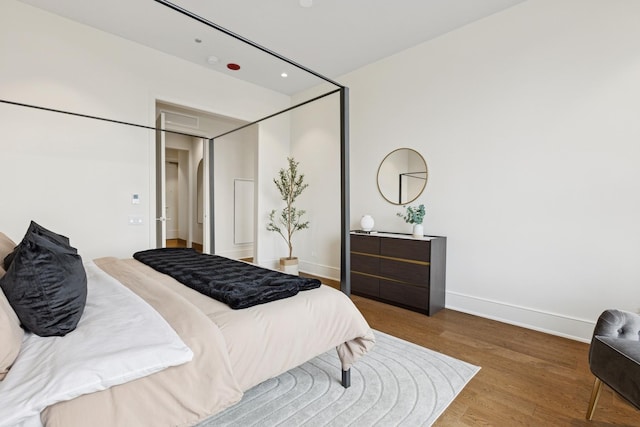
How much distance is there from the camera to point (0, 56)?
117 inches

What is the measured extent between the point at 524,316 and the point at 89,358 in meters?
3.47

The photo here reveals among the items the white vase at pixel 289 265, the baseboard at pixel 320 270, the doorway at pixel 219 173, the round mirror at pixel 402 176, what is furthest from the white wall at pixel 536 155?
the doorway at pixel 219 173

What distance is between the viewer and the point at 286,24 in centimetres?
338

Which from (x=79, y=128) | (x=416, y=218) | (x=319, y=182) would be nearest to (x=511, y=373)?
(x=416, y=218)

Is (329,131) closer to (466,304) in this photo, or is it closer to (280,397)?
(466,304)

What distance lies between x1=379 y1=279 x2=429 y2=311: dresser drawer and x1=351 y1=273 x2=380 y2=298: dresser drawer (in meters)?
0.07

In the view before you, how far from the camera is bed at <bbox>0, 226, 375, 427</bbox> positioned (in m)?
0.95

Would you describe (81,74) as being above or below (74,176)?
above

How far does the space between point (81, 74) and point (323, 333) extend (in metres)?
3.89

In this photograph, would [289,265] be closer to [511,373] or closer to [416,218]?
[416,218]

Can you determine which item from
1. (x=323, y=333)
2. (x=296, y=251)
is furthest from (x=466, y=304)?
(x=296, y=251)

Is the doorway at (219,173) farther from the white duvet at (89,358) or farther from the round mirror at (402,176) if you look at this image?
the white duvet at (89,358)

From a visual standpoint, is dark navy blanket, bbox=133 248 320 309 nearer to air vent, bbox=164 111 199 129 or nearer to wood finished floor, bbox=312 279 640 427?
wood finished floor, bbox=312 279 640 427

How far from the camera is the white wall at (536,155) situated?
2.54 meters
